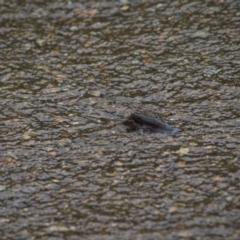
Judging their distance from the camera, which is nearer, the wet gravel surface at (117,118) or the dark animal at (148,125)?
the wet gravel surface at (117,118)

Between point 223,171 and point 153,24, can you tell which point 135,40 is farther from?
point 223,171

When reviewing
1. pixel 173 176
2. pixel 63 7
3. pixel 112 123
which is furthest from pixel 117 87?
pixel 63 7

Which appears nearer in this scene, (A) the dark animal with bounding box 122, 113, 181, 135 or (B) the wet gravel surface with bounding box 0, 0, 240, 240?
(B) the wet gravel surface with bounding box 0, 0, 240, 240

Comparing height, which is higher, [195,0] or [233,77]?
[195,0]

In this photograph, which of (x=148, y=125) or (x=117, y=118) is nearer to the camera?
(x=148, y=125)
